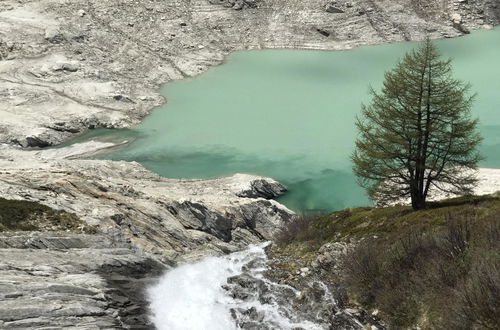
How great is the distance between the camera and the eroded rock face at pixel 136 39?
74.9m

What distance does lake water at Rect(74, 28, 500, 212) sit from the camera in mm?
54906

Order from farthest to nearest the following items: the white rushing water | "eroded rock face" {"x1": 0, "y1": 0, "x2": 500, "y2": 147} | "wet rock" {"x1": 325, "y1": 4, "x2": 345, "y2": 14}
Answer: "wet rock" {"x1": 325, "y1": 4, "x2": 345, "y2": 14}, "eroded rock face" {"x1": 0, "y1": 0, "x2": 500, "y2": 147}, the white rushing water

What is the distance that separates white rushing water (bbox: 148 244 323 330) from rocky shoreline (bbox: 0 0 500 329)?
964 millimetres

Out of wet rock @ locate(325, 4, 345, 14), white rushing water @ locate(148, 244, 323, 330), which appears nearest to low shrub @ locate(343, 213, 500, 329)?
white rushing water @ locate(148, 244, 323, 330)

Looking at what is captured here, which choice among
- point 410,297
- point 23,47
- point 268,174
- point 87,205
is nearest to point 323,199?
point 268,174

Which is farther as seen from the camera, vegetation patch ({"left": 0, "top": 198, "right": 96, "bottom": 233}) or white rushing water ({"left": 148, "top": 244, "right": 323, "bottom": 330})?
vegetation patch ({"left": 0, "top": 198, "right": 96, "bottom": 233})

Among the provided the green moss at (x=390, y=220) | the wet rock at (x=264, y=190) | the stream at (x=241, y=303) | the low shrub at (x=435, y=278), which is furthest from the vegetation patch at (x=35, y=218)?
the wet rock at (x=264, y=190)

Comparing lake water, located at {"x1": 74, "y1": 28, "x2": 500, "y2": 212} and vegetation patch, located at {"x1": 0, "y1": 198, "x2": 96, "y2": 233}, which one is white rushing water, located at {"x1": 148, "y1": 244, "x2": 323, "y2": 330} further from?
lake water, located at {"x1": 74, "y1": 28, "x2": 500, "y2": 212}

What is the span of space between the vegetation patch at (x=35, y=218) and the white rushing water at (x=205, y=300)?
678 centimetres

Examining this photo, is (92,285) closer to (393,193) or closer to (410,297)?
(410,297)

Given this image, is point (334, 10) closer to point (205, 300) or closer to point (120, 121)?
point (120, 121)

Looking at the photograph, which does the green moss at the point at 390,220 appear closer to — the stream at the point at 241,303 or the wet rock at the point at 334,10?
the stream at the point at 241,303

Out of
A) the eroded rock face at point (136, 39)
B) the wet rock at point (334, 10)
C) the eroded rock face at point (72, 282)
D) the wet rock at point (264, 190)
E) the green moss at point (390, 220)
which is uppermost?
the wet rock at point (334, 10)

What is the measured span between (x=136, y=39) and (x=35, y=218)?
259ft
